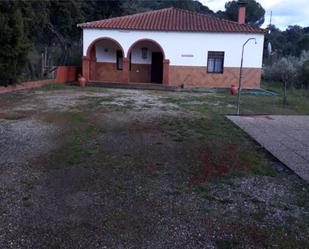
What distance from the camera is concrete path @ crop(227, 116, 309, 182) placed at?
24.7ft

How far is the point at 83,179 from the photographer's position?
20.3ft

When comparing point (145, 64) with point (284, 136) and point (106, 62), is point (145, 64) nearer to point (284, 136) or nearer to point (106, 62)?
point (106, 62)

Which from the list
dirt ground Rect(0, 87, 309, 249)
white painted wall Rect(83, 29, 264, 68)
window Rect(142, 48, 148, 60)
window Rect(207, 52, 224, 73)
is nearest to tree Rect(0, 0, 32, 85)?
dirt ground Rect(0, 87, 309, 249)

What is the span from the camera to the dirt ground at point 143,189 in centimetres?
435

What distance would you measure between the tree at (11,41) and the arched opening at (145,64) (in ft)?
32.4

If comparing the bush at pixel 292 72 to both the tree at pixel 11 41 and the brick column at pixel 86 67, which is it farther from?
the tree at pixel 11 41

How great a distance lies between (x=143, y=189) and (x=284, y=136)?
17.2ft

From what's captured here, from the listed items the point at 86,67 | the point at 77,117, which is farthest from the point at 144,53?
the point at 77,117

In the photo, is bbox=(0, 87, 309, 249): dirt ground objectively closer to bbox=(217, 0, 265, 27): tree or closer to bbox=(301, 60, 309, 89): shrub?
bbox=(301, 60, 309, 89): shrub

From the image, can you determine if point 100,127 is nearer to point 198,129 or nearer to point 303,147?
point 198,129

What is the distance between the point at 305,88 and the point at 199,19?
26.3 feet

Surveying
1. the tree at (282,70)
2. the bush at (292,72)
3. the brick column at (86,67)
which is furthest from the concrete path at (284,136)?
the brick column at (86,67)

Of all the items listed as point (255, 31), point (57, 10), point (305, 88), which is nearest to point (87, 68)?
point (57, 10)

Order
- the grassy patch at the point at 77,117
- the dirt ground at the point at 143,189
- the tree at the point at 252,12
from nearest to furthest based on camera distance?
the dirt ground at the point at 143,189, the grassy patch at the point at 77,117, the tree at the point at 252,12
